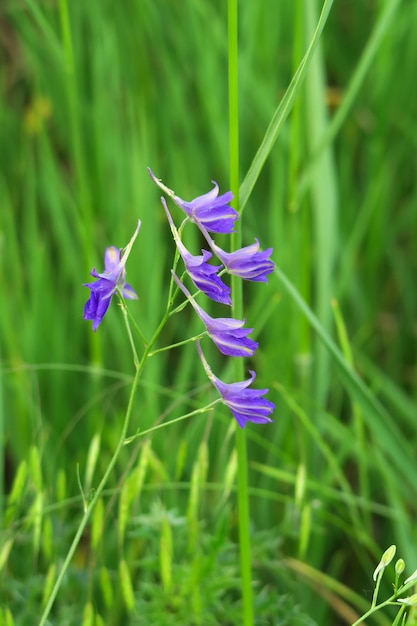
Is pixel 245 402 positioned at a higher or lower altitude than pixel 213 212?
lower

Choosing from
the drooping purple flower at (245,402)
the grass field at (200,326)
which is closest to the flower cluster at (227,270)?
the drooping purple flower at (245,402)

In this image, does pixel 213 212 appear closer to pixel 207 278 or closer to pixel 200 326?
pixel 207 278

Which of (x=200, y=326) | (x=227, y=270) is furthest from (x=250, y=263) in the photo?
(x=200, y=326)

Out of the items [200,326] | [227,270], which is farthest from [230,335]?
[200,326]

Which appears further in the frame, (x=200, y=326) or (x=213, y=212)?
(x=200, y=326)

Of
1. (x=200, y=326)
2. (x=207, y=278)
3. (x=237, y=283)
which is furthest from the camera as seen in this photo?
(x=200, y=326)

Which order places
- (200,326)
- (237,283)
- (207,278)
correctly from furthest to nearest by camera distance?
(200,326)
(237,283)
(207,278)
